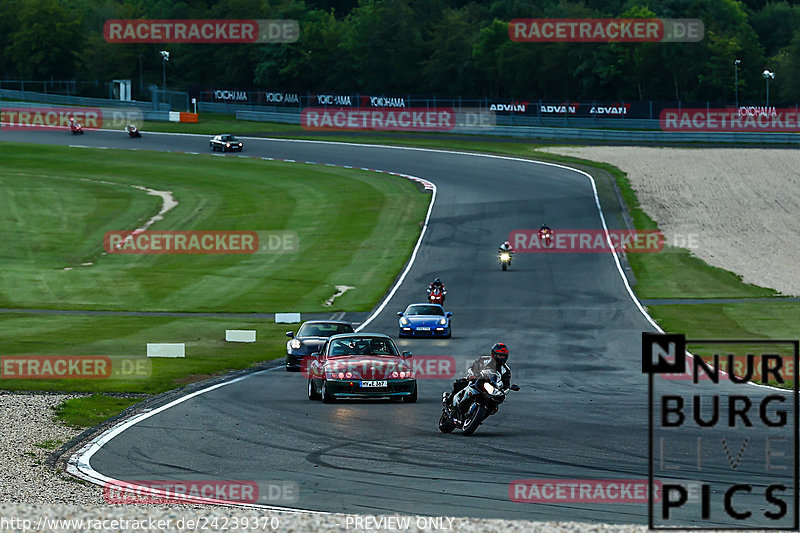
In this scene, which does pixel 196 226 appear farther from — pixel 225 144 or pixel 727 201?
pixel 727 201

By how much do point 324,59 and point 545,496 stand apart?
133 meters

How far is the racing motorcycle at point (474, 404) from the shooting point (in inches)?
671

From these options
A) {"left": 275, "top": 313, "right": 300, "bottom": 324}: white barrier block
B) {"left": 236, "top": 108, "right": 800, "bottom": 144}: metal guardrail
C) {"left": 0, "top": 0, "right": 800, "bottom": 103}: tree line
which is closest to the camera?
{"left": 275, "top": 313, "right": 300, "bottom": 324}: white barrier block

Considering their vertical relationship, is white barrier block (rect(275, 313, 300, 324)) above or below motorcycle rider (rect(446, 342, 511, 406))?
below

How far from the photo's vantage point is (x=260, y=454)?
50.6ft

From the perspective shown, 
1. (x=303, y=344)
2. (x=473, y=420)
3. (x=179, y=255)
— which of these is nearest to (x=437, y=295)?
(x=303, y=344)

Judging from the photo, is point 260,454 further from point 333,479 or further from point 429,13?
point 429,13

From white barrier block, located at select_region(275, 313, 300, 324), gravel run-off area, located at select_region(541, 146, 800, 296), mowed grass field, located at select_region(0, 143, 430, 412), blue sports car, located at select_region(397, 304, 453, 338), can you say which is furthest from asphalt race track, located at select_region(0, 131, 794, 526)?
gravel run-off area, located at select_region(541, 146, 800, 296)

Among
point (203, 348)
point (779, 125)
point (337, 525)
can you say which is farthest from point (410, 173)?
point (337, 525)

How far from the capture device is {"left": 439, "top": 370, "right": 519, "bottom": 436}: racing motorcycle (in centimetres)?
1705

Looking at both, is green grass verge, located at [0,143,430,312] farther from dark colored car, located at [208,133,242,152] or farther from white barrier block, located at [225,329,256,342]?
white barrier block, located at [225,329,256,342]

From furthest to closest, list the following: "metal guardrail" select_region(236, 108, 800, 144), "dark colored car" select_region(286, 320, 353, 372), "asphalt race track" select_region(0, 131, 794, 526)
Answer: "metal guardrail" select_region(236, 108, 800, 144) → "dark colored car" select_region(286, 320, 353, 372) → "asphalt race track" select_region(0, 131, 794, 526)

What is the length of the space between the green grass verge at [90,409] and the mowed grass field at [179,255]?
12.6 inches

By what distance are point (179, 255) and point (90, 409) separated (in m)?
38.2
